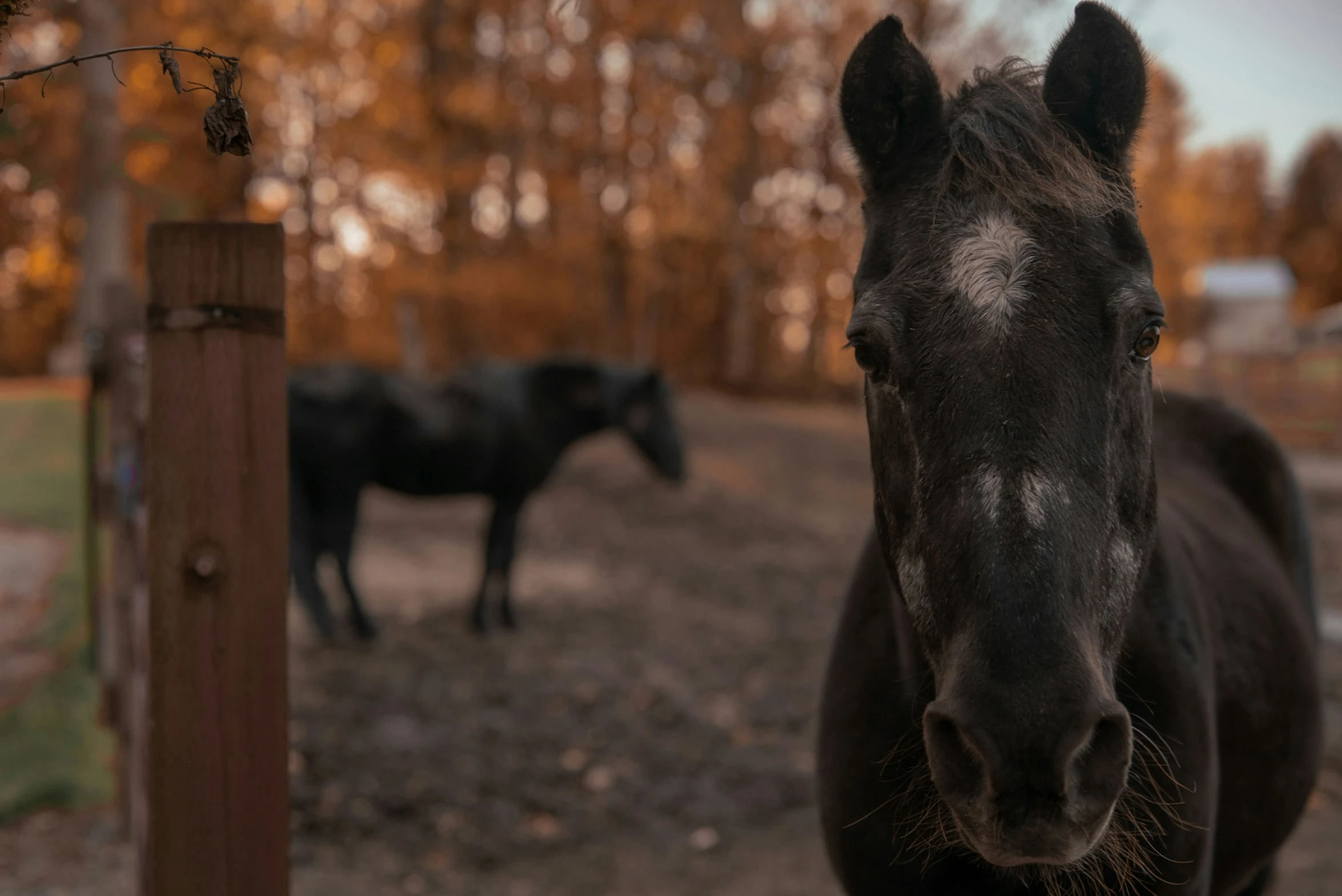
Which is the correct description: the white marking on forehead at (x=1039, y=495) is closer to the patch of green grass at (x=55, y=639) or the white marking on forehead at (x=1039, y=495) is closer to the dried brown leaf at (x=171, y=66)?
the dried brown leaf at (x=171, y=66)

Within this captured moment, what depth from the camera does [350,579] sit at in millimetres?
6922

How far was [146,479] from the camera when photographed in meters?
1.60

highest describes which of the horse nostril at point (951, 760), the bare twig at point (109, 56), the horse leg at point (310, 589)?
the bare twig at point (109, 56)

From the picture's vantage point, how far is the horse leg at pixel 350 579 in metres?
6.84

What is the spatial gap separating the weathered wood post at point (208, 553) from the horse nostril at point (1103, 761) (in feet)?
4.08

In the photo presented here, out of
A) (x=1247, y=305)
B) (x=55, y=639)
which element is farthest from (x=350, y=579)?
(x=1247, y=305)

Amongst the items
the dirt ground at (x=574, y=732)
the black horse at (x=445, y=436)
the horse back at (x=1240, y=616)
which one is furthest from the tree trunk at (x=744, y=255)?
the horse back at (x=1240, y=616)

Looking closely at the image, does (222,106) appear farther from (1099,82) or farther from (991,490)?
(1099,82)

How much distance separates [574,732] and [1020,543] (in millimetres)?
4560

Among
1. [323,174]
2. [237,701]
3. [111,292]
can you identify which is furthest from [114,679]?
[323,174]

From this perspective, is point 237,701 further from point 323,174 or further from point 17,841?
point 323,174

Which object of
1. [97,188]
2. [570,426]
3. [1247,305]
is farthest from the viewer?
[1247,305]

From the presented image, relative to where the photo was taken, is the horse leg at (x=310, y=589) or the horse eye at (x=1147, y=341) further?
the horse leg at (x=310, y=589)

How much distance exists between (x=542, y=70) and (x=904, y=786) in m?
16.2
